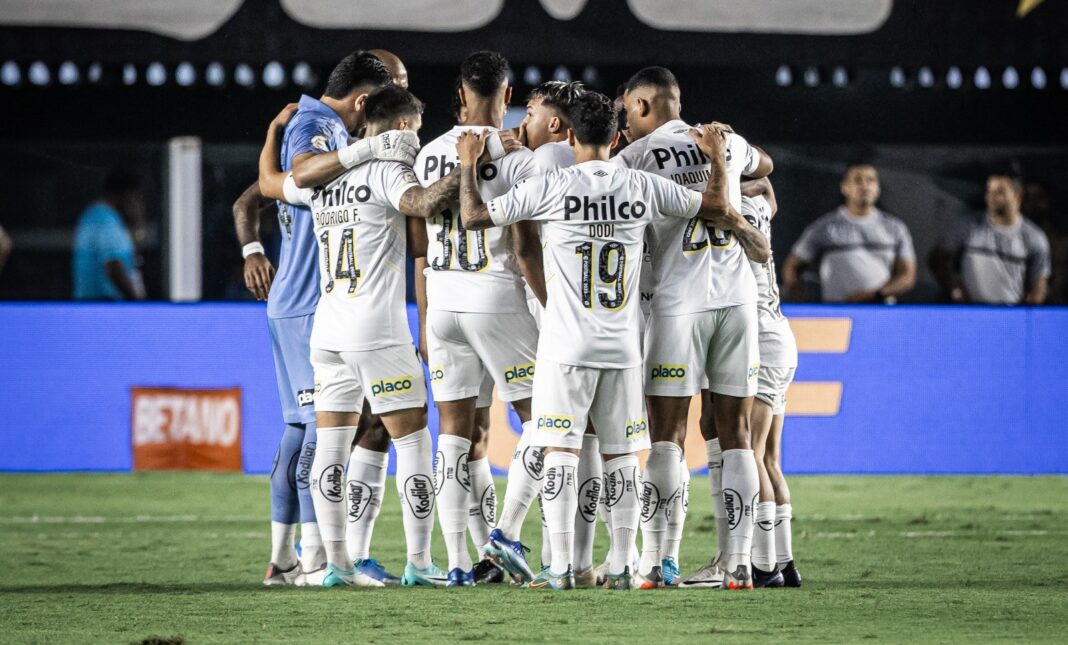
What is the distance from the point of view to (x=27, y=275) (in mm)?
11555

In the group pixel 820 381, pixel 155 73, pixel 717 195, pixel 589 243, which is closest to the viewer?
pixel 589 243

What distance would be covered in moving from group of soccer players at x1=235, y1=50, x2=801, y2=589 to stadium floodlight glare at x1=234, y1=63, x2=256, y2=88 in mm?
5547

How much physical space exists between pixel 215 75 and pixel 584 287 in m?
6.80

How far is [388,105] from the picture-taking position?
20.4ft

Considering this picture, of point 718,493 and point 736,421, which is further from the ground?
point 736,421

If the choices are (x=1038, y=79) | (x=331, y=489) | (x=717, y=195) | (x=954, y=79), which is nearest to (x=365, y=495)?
(x=331, y=489)

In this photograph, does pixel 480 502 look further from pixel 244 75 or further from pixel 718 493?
pixel 244 75

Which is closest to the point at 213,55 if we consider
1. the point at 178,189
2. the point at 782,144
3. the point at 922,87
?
the point at 178,189

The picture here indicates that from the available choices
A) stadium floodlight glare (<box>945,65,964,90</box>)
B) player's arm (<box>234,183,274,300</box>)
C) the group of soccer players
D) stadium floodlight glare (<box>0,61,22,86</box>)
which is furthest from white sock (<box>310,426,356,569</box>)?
stadium floodlight glare (<box>945,65,964,90</box>)

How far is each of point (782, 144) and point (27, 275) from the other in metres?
5.35

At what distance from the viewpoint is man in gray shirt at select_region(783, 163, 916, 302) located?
1147 centimetres

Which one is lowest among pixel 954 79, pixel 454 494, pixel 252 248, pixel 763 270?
pixel 454 494

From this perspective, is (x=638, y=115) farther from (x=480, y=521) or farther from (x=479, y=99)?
(x=480, y=521)

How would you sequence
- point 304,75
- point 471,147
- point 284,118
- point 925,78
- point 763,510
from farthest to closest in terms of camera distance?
point 925,78 → point 304,75 → point 284,118 → point 763,510 → point 471,147
